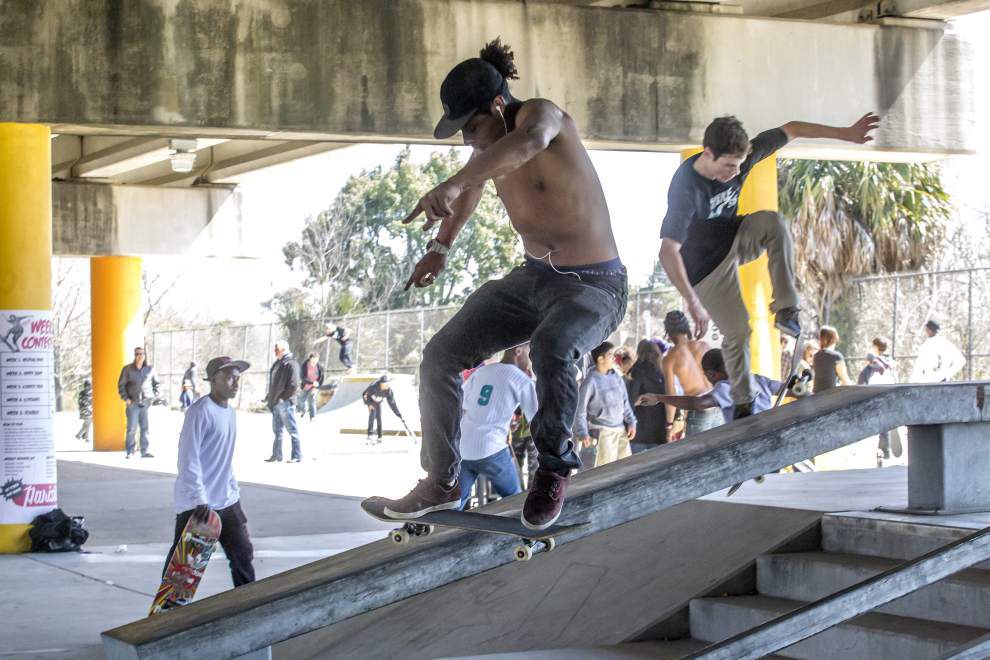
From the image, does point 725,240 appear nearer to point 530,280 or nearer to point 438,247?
point 530,280

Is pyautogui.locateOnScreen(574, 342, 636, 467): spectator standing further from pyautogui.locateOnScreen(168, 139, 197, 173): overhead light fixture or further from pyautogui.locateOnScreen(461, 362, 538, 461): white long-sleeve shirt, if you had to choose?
pyautogui.locateOnScreen(168, 139, 197, 173): overhead light fixture

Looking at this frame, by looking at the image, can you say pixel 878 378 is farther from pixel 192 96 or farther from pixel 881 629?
pixel 881 629

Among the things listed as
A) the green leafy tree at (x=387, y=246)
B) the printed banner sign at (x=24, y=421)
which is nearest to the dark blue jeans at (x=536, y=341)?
the printed banner sign at (x=24, y=421)

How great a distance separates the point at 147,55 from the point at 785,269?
7.09 metres

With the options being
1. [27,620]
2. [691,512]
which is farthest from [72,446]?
[691,512]

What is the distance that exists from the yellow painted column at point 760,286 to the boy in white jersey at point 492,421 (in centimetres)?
583

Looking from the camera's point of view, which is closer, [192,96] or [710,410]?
[710,410]

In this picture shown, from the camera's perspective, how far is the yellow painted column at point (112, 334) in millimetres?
24703

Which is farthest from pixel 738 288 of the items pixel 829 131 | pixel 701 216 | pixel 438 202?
pixel 438 202

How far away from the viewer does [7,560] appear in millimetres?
10711

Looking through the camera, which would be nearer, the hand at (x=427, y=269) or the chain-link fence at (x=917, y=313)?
the hand at (x=427, y=269)

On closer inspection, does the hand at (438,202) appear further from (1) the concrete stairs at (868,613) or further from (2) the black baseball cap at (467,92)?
(1) the concrete stairs at (868,613)

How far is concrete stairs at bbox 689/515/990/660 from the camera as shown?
17.3 ft

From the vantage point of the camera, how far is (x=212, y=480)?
7574 mm
